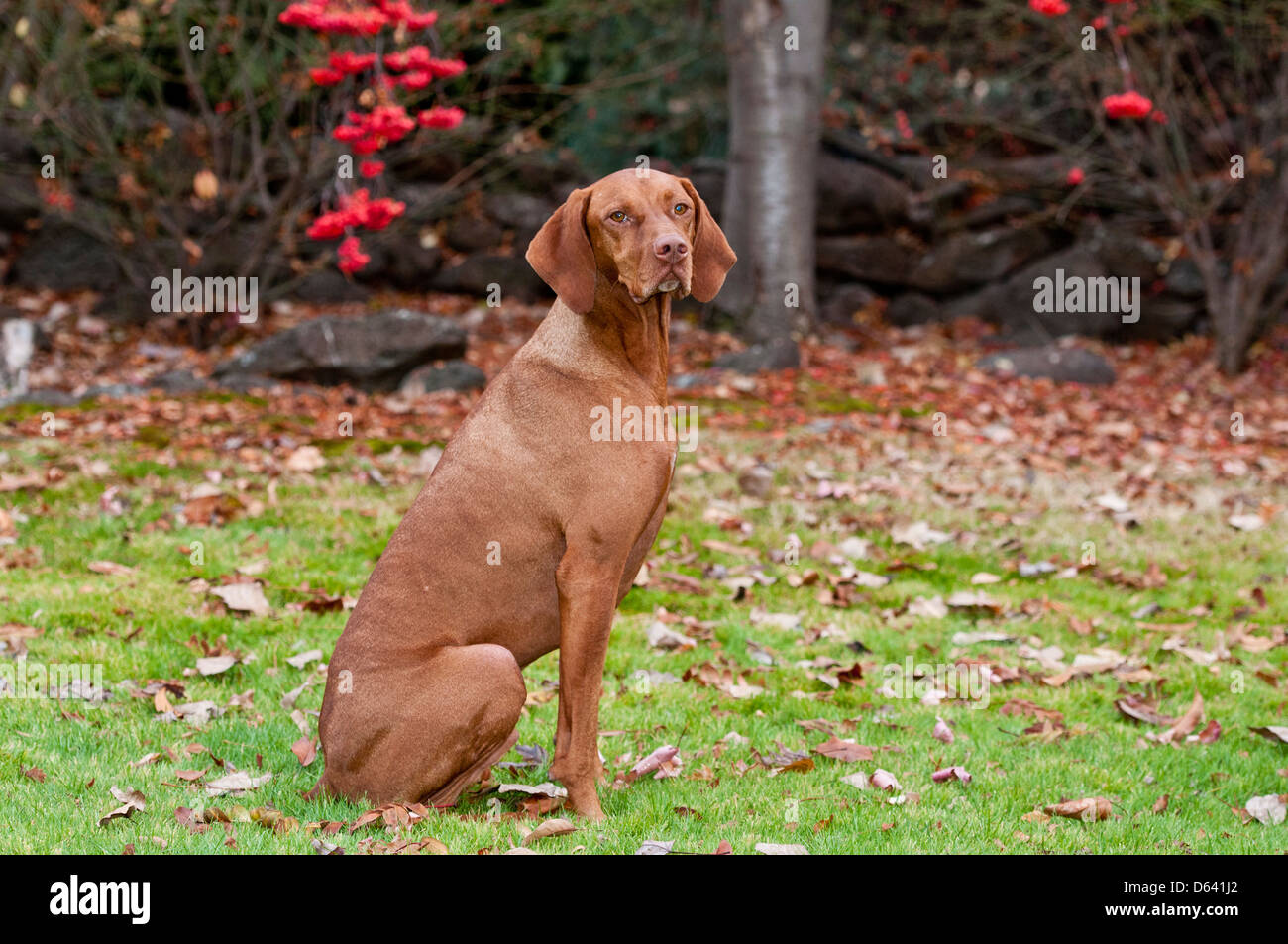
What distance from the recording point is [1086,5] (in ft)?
44.1

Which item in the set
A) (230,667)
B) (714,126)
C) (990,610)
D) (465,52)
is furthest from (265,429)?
(714,126)

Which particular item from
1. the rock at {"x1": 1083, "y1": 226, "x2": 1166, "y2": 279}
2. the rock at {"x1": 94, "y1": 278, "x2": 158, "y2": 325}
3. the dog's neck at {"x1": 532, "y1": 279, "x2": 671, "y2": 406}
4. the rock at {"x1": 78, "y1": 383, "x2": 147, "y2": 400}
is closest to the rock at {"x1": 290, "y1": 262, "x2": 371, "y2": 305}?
the rock at {"x1": 94, "y1": 278, "x2": 158, "y2": 325}

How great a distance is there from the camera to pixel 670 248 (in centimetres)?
373

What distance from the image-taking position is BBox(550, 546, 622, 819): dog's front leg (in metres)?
3.85

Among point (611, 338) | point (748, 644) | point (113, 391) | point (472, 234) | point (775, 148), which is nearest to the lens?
point (611, 338)

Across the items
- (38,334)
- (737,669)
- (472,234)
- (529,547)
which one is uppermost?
(472,234)

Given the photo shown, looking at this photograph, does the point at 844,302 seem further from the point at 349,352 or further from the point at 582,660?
the point at 582,660

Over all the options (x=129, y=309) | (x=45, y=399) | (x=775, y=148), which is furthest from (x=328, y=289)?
(x=775, y=148)

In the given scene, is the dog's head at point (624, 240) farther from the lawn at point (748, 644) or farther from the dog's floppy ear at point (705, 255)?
the lawn at point (748, 644)

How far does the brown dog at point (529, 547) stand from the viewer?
3.78 meters

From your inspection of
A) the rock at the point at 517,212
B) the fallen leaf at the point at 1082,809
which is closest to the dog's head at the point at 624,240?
the fallen leaf at the point at 1082,809

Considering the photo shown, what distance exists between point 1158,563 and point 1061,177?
29.0ft

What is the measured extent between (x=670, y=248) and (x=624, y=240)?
176 mm

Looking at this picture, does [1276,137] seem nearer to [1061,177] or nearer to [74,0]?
[1061,177]
